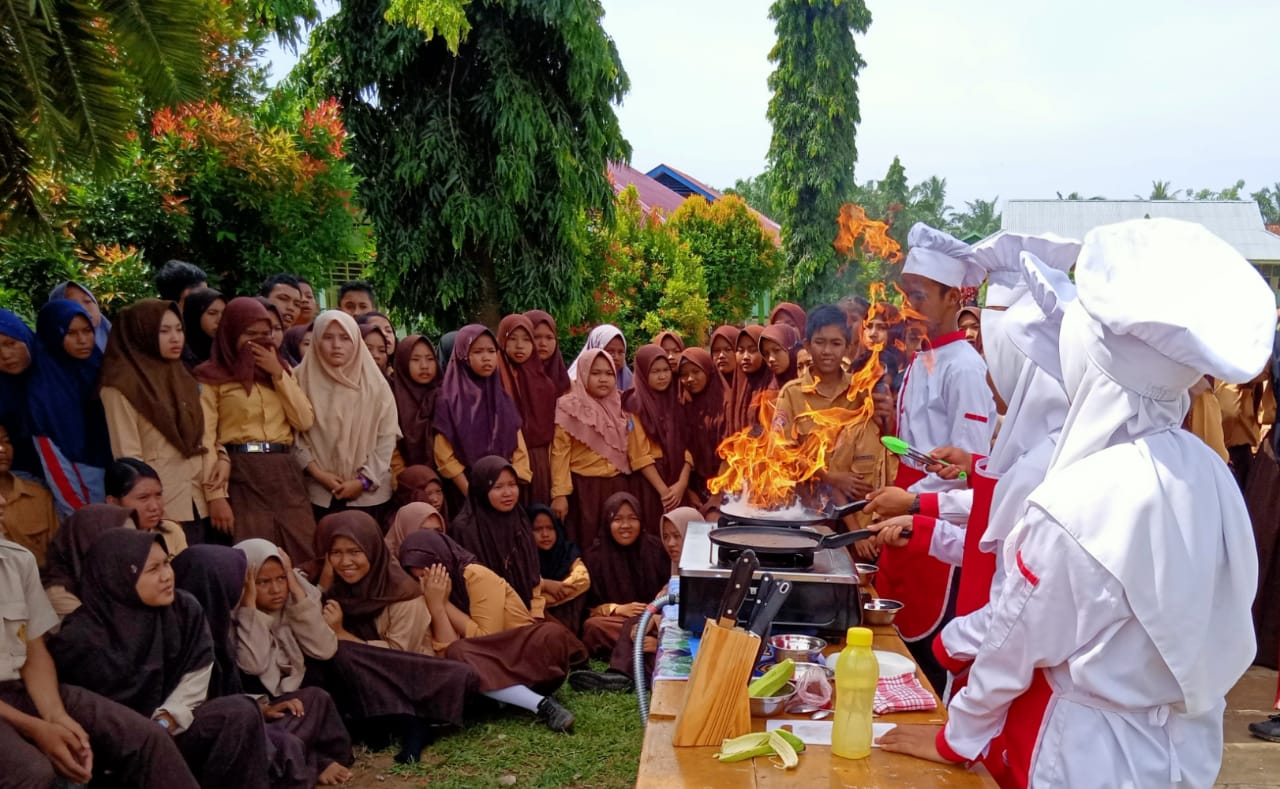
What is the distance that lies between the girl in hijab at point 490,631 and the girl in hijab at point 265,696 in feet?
2.62

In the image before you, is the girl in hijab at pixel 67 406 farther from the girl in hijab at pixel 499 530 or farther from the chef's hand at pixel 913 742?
the chef's hand at pixel 913 742

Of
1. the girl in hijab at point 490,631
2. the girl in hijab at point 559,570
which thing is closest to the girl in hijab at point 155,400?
the girl in hijab at point 490,631

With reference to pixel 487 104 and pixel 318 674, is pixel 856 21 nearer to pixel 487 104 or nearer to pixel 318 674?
pixel 487 104

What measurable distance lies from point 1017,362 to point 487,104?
922 centimetres

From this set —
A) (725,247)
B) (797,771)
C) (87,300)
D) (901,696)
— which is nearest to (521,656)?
(901,696)

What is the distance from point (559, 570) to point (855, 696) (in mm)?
3799

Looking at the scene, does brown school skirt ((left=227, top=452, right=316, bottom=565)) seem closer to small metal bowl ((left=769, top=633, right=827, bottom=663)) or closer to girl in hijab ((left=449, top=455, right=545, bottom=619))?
girl in hijab ((left=449, top=455, right=545, bottom=619))

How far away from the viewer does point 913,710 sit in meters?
2.57

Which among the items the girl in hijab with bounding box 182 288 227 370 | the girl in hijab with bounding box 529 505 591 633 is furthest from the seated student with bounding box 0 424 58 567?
the girl in hijab with bounding box 529 505 591 633

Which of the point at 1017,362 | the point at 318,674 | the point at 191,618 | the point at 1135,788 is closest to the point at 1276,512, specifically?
the point at 1017,362

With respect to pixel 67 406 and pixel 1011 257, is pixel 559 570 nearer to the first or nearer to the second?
pixel 67 406

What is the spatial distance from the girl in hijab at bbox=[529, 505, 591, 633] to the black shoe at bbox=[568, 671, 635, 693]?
0.41 m

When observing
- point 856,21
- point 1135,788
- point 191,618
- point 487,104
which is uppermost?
point 856,21

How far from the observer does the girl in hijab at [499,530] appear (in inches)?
217
